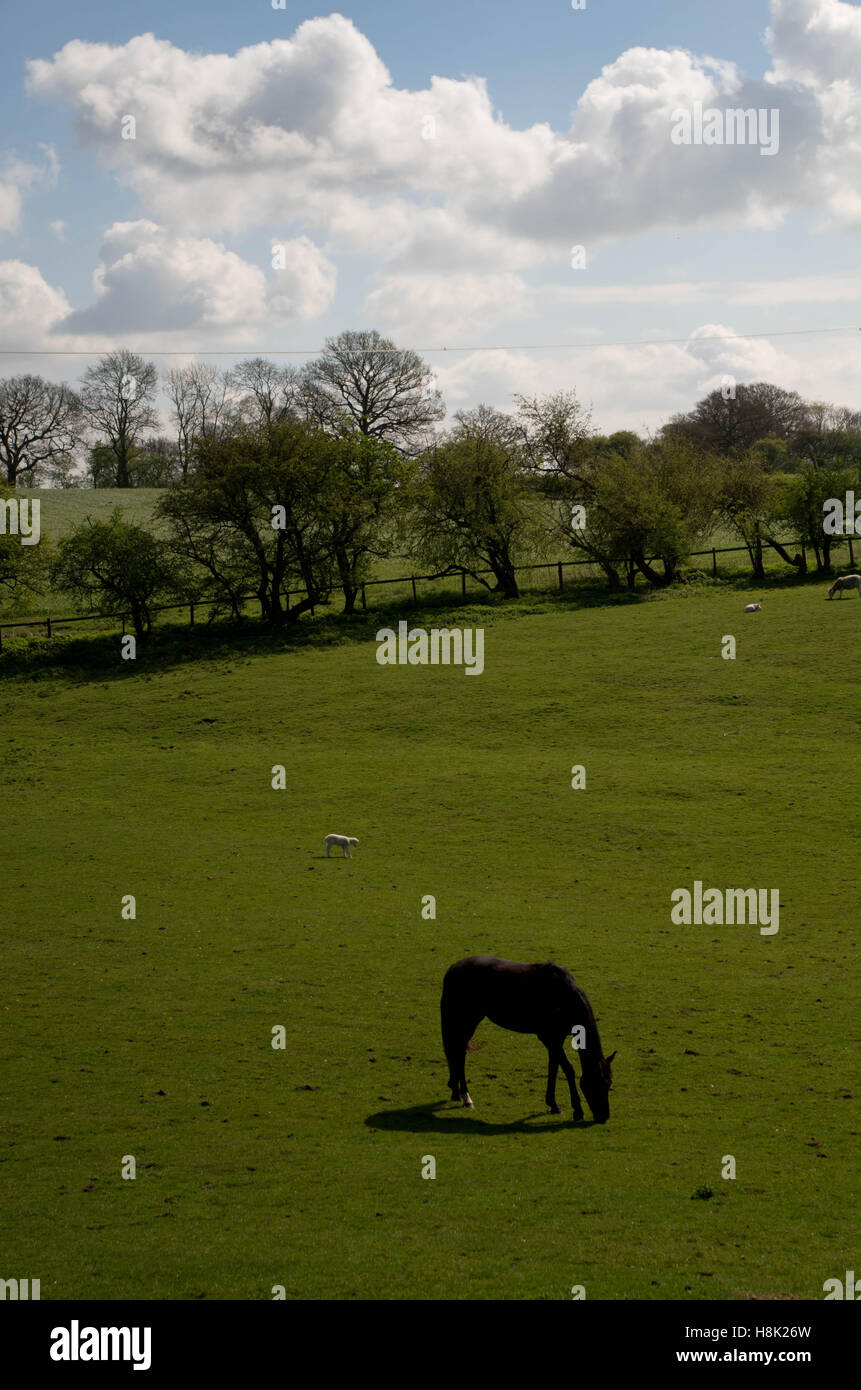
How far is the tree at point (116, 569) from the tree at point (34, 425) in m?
43.1

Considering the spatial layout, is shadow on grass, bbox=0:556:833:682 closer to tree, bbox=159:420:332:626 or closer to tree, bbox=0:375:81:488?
tree, bbox=159:420:332:626

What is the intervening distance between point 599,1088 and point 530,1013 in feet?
3.50

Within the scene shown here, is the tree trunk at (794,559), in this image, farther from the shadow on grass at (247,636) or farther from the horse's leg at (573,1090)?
the horse's leg at (573,1090)

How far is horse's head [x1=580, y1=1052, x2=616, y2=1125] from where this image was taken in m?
11.6

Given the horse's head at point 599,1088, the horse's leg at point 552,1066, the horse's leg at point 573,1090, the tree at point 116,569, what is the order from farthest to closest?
the tree at point 116,569, the horse's leg at point 552,1066, the horse's leg at point 573,1090, the horse's head at point 599,1088

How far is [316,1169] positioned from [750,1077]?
5486 mm

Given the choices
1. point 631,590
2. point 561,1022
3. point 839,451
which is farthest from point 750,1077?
point 839,451

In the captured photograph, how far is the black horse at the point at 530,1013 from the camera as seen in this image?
38.2ft

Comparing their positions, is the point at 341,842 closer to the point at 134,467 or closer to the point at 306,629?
the point at 306,629

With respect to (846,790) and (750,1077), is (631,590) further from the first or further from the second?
(750,1077)

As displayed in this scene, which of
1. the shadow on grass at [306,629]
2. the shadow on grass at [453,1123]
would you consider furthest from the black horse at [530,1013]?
the shadow on grass at [306,629]

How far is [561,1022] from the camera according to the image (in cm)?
1182

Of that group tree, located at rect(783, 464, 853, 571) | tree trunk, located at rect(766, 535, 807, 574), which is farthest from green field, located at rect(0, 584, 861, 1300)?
tree, located at rect(783, 464, 853, 571)

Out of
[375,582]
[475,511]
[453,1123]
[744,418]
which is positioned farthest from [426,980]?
[744,418]
